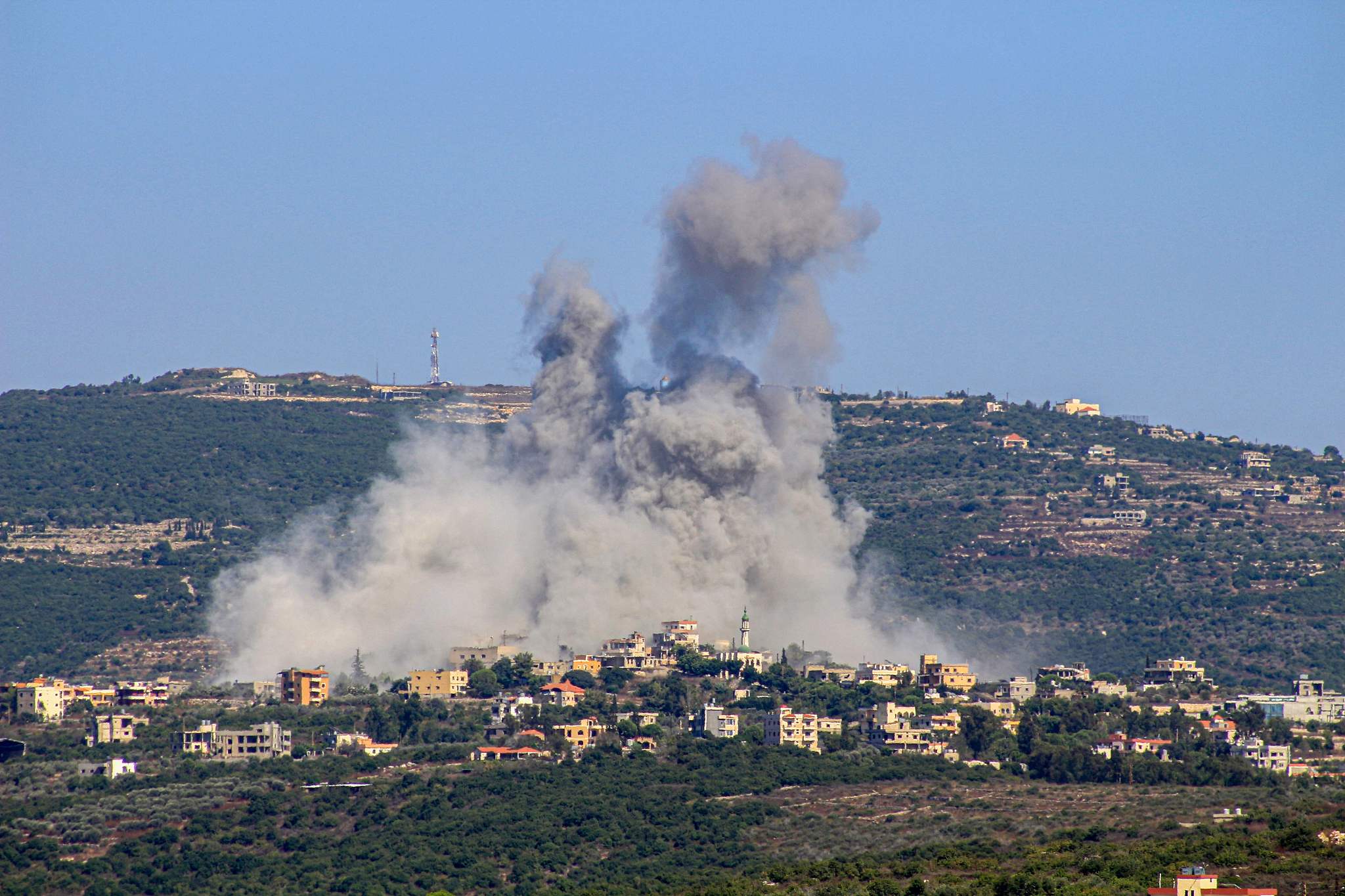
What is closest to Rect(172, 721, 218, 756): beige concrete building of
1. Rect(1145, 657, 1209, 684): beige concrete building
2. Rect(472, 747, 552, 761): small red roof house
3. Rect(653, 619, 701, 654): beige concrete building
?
Rect(472, 747, 552, 761): small red roof house

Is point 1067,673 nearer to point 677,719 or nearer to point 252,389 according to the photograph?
point 677,719

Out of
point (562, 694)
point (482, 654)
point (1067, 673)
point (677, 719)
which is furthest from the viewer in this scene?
point (1067, 673)

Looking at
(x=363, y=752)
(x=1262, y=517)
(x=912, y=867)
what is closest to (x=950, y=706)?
(x=363, y=752)

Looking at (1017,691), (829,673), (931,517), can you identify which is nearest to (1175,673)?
(1017,691)

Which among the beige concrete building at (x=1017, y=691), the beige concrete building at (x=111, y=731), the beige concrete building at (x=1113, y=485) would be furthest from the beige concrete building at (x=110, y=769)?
the beige concrete building at (x=1113, y=485)

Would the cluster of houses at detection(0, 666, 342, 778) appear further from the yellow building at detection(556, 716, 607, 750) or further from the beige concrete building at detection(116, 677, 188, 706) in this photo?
the yellow building at detection(556, 716, 607, 750)

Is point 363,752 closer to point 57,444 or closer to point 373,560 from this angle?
point 373,560
